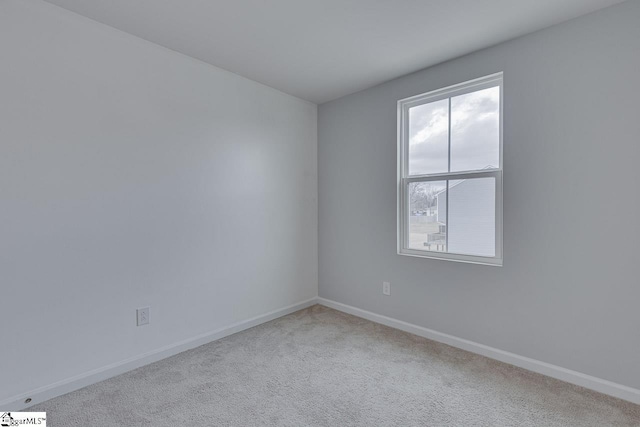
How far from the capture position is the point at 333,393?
6.24ft

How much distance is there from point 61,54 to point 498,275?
334 centimetres

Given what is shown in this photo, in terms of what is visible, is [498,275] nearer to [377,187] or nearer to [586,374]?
[586,374]

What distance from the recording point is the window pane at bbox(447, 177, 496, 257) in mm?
2385

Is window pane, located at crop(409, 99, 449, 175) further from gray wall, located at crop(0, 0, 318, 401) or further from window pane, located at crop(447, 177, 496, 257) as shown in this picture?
gray wall, located at crop(0, 0, 318, 401)

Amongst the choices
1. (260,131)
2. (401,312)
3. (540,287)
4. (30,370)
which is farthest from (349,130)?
(30,370)

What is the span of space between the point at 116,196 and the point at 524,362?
123 inches

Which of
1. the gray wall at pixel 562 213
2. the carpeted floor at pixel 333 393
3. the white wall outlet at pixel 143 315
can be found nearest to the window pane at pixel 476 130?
the gray wall at pixel 562 213

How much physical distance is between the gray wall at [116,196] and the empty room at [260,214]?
13 millimetres

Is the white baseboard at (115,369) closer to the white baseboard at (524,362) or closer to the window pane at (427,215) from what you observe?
the white baseboard at (524,362)

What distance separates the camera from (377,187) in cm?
308

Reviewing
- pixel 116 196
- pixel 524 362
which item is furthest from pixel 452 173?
pixel 116 196

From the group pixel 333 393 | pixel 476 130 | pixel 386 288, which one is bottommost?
pixel 333 393

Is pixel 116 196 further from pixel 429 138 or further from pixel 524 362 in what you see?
pixel 524 362
